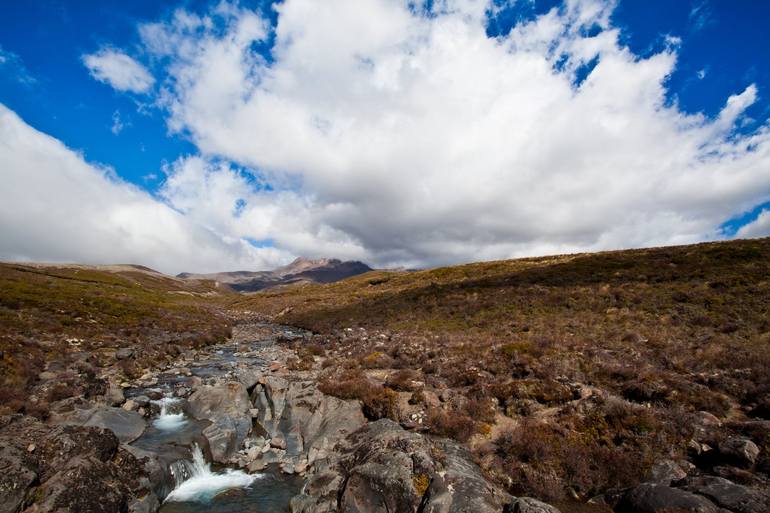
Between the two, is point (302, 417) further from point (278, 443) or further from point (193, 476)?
point (193, 476)

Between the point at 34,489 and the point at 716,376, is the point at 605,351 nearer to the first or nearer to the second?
the point at 716,376

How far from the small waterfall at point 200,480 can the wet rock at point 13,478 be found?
12.5ft

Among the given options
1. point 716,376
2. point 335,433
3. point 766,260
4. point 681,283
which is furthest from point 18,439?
point 766,260

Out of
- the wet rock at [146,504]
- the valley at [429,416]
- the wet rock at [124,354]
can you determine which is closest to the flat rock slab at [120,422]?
the valley at [429,416]

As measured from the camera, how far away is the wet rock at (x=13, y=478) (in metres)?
8.39

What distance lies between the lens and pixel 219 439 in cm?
1459

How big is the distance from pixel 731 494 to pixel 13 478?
681 inches

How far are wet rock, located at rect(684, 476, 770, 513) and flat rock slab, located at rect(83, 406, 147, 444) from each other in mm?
18743

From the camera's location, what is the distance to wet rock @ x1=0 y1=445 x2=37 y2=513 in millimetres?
8391

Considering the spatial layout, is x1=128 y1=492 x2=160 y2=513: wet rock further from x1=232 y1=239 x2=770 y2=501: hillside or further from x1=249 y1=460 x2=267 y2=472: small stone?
x1=232 y1=239 x2=770 y2=501: hillside

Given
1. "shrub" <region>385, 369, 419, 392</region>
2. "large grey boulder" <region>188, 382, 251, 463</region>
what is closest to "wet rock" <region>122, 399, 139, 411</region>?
"large grey boulder" <region>188, 382, 251, 463</region>

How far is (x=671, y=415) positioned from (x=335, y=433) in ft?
40.8

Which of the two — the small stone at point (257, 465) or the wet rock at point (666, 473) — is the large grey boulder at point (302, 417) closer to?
the small stone at point (257, 465)

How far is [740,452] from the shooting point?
9867 millimetres
